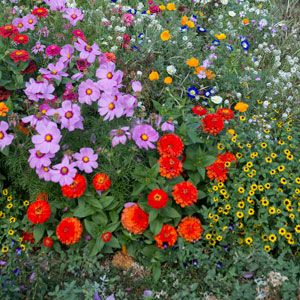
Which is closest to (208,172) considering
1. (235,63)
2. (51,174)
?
(51,174)

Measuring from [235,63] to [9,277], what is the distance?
2.67 m

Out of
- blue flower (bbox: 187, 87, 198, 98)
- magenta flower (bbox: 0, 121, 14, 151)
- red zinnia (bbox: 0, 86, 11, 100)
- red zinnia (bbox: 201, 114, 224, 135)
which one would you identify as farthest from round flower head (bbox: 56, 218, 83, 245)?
blue flower (bbox: 187, 87, 198, 98)

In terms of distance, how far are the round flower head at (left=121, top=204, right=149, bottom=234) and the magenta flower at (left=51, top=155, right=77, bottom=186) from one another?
414 millimetres

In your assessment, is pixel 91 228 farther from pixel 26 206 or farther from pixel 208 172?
pixel 208 172

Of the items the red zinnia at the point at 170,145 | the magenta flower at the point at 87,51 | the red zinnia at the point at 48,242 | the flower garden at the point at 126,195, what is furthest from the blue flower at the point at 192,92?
the red zinnia at the point at 48,242

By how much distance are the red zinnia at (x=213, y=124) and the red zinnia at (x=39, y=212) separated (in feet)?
3.78

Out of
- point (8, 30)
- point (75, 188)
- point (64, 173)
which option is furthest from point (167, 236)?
point (8, 30)

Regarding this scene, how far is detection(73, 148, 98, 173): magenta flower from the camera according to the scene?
2.25 m

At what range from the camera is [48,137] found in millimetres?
2164

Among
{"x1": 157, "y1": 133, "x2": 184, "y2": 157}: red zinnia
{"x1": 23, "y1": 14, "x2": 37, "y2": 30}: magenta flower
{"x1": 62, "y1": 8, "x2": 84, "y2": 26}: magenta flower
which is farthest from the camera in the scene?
{"x1": 62, "y1": 8, "x2": 84, "y2": 26}: magenta flower

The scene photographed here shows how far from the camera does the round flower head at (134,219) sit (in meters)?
2.30

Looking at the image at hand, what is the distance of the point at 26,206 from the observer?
8.71ft

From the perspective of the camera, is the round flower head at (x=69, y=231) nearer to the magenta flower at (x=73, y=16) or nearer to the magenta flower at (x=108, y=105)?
the magenta flower at (x=108, y=105)

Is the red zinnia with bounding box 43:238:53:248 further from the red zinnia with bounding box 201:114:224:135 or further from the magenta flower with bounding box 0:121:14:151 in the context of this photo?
the red zinnia with bounding box 201:114:224:135
